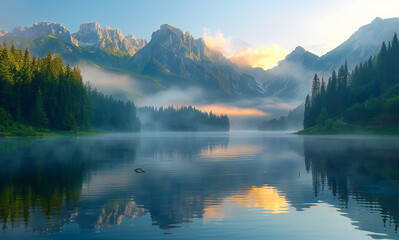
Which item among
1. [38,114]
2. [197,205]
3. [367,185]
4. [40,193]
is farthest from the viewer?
[38,114]

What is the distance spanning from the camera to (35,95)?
130 metres

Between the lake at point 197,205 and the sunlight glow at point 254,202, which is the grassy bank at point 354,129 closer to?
the lake at point 197,205

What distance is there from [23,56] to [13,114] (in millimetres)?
30782

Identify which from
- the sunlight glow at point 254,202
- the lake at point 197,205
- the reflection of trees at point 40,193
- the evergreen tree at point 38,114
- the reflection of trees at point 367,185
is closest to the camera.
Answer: the lake at point 197,205

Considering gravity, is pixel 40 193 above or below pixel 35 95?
below

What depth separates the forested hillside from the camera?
119 metres

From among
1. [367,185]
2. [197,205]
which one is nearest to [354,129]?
[367,185]

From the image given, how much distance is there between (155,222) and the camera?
56.3ft

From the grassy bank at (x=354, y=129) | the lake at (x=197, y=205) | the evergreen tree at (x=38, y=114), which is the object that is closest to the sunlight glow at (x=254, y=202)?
the lake at (x=197, y=205)

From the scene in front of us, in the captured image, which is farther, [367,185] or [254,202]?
[367,185]

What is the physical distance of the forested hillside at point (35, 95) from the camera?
11875 centimetres

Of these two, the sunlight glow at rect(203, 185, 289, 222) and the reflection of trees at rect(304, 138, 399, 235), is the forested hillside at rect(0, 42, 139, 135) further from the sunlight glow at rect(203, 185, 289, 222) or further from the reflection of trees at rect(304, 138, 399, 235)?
the reflection of trees at rect(304, 138, 399, 235)

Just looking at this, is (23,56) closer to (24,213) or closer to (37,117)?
(37,117)

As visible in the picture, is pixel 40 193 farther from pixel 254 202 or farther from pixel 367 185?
pixel 367 185
